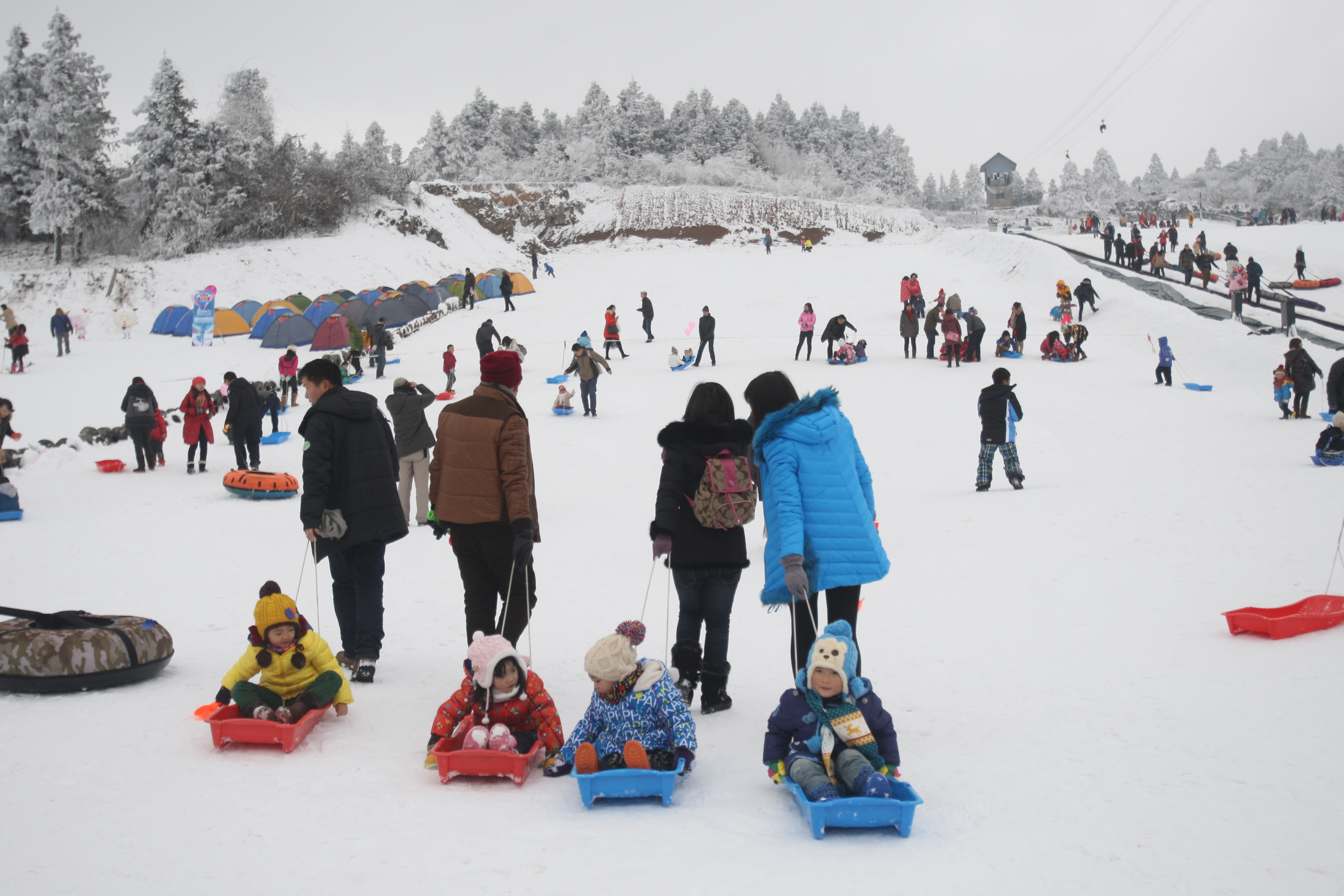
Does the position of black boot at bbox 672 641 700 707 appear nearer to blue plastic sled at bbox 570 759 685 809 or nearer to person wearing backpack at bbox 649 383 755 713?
person wearing backpack at bbox 649 383 755 713

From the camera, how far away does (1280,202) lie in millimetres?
79250

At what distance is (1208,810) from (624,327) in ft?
88.4

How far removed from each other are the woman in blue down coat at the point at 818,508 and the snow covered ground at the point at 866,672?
83 centimetres

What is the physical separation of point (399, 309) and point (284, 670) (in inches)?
1066

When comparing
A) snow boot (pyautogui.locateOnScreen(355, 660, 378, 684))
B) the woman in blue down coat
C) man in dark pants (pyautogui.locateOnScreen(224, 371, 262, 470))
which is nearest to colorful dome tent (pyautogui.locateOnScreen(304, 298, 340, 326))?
man in dark pants (pyautogui.locateOnScreen(224, 371, 262, 470))

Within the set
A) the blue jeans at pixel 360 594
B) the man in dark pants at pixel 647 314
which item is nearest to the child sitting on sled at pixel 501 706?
the blue jeans at pixel 360 594

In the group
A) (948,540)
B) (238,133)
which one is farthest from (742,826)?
(238,133)

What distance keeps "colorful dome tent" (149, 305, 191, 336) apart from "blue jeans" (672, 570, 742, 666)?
1126 inches

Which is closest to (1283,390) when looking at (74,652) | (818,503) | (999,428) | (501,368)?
(999,428)

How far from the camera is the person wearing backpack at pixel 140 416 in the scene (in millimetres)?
13773

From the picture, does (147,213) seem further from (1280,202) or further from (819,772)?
(1280,202)

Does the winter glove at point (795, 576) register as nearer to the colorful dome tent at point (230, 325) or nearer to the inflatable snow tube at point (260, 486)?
the inflatable snow tube at point (260, 486)

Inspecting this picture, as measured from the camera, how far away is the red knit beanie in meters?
4.82

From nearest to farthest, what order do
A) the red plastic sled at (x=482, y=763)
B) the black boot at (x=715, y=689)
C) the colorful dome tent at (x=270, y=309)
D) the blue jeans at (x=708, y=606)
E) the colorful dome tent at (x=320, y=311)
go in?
1. the red plastic sled at (x=482, y=763)
2. the blue jeans at (x=708, y=606)
3. the black boot at (x=715, y=689)
4. the colorful dome tent at (x=270, y=309)
5. the colorful dome tent at (x=320, y=311)
